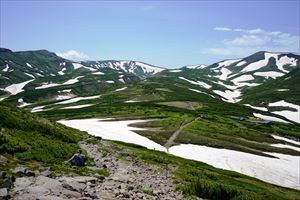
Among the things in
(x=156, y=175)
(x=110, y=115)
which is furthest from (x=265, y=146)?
(x=156, y=175)

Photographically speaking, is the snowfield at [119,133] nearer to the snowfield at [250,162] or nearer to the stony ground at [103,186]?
the snowfield at [250,162]

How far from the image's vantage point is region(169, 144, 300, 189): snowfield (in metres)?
82.6

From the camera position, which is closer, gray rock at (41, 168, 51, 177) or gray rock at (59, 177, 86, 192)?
gray rock at (59, 177, 86, 192)

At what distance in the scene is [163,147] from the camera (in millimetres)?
97688

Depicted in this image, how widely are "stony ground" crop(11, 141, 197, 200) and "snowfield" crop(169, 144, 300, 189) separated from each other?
4823 cm

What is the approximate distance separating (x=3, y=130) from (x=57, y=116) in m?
134

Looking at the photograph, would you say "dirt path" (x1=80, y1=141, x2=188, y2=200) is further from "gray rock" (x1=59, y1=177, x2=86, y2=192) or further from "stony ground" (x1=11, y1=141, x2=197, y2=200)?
"gray rock" (x1=59, y1=177, x2=86, y2=192)

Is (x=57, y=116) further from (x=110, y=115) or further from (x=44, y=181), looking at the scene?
(x=44, y=181)

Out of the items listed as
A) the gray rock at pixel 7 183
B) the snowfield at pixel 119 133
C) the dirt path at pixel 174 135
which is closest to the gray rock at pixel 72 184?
the gray rock at pixel 7 183

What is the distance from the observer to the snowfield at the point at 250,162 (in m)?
82.6

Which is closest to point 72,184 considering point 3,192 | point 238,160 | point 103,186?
point 103,186

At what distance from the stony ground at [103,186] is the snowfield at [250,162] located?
48.2 metres

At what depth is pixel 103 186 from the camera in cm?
2980

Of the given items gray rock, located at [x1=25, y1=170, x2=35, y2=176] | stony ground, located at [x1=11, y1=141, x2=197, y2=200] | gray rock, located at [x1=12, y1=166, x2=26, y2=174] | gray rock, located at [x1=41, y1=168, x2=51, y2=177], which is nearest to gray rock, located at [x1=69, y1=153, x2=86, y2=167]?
stony ground, located at [x1=11, y1=141, x2=197, y2=200]
